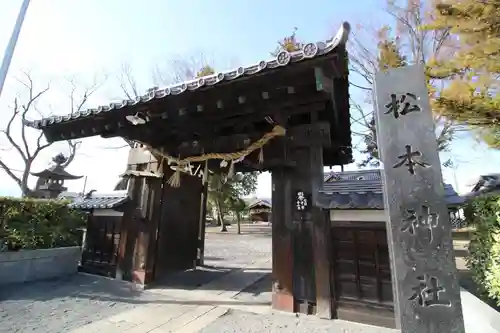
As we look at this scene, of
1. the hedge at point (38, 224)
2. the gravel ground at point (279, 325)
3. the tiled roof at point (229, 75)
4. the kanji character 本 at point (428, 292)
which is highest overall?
the tiled roof at point (229, 75)

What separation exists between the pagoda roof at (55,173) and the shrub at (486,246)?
2881 centimetres

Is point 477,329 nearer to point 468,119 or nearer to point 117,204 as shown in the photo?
point 468,119

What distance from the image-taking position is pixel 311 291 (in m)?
5.11

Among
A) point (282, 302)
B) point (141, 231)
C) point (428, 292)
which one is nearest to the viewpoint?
point (428, 292)

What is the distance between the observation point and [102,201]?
318 inches

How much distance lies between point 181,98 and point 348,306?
191 inches

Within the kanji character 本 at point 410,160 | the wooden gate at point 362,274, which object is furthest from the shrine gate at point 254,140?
the kanji character 本 at point 410,160

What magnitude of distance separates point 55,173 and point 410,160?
28676 mm

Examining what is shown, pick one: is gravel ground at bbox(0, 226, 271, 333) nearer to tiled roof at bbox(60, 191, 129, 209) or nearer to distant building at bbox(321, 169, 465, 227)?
tiled roof at bbox(60, 191, 129, 209)

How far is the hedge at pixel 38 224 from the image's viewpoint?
665cm

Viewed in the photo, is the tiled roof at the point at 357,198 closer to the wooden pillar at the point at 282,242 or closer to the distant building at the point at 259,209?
the wooden pillar at the point at 282,242

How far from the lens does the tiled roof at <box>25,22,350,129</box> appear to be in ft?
11.6

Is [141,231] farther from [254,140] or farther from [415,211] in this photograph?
[415,211]

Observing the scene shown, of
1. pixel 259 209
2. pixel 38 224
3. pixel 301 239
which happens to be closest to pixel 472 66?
pixel 301 239
